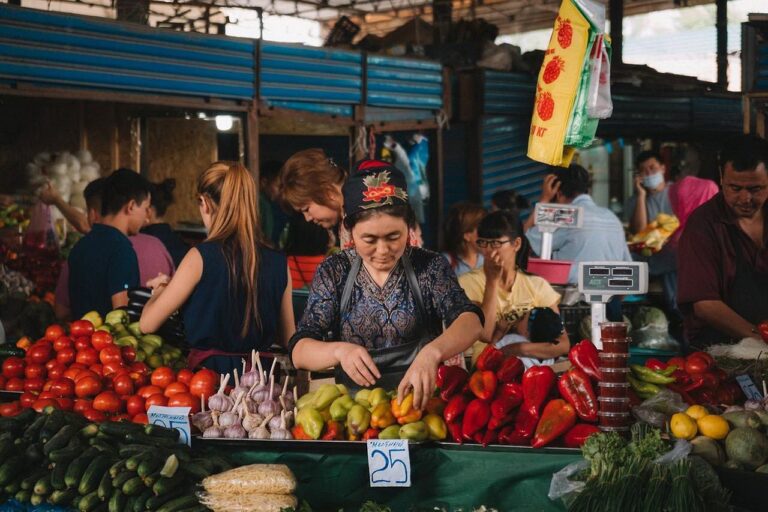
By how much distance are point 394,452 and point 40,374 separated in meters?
2.16

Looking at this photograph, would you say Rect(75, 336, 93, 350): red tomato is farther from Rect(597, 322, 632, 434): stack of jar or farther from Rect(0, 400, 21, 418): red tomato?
Rect(597, 322, 632, 434): stack of jar

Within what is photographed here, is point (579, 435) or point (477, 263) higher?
point (477, 263)

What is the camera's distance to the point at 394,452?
3270mm

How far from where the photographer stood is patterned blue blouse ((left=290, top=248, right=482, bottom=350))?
12.8 feet

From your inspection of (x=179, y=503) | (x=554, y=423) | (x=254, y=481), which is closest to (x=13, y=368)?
(x=179, y=503)

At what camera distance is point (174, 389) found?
159 inches

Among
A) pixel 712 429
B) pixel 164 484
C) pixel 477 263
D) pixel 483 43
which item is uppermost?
pixel 483 43

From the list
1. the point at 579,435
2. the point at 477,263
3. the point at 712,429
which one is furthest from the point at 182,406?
the point at 477,263

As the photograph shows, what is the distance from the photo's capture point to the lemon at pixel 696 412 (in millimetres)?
3281

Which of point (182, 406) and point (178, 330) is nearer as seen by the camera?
point (182, 406)

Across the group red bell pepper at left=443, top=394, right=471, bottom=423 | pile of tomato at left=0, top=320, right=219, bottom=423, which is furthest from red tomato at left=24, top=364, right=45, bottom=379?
red bell pepper at left=443, top=394, right=471, bottom=423

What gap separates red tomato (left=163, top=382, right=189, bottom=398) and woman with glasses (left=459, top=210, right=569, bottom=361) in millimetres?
1813

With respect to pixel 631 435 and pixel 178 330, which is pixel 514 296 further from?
pixel 631 435

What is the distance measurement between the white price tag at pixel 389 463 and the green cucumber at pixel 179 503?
2.03 feet
